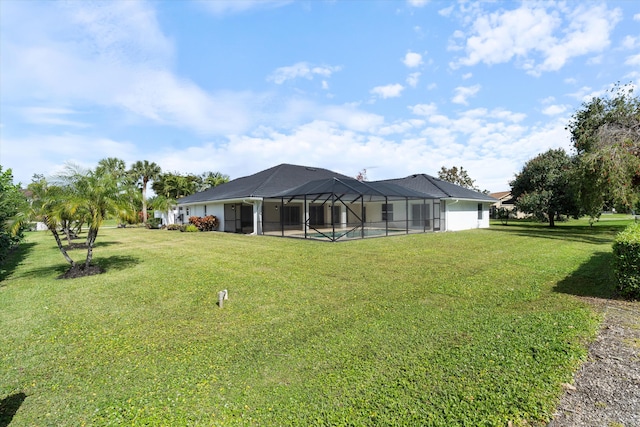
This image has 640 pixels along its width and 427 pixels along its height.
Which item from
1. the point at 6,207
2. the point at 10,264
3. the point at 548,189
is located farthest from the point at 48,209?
the point at 548,189

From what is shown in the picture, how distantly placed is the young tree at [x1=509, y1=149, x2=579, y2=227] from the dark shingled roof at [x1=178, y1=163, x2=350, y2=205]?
15.3 m

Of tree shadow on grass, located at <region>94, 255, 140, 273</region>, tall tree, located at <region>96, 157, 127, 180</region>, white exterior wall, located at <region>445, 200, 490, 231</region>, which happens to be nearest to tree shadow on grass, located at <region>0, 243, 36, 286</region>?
tree shadow on grass, located at <region>94, 255, 140, 273</region>

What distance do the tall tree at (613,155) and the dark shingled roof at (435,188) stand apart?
7.38 metres

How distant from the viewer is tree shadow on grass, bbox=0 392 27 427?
2500 millimetres

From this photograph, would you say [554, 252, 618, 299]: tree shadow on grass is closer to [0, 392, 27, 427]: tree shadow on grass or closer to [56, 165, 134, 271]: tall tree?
[0, 392, 27, 427]: tree shadow on grass

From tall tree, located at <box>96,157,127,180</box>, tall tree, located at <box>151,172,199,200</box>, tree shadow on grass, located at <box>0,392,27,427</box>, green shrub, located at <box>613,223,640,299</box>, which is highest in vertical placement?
tall tree, located at <box>96,157,127,180</box>

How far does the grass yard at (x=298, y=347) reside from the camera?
2.53 metres

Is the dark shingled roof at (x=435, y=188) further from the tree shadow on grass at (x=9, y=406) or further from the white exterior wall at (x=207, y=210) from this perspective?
the tree shadow on grass at (x=9, y=406)

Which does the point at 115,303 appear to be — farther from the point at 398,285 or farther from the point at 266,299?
the point at 398,285

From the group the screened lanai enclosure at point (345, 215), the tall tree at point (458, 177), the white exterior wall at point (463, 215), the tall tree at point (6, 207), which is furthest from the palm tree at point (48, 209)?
the tall tree at point (458, 177)

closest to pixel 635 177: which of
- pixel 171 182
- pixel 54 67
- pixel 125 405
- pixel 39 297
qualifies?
pixel 125 405

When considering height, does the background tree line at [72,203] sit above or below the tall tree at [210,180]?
below

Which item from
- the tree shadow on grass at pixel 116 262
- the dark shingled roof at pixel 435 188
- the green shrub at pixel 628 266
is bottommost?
the tree shadow on grass at pixel 116 262

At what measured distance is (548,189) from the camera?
22.1 meters
